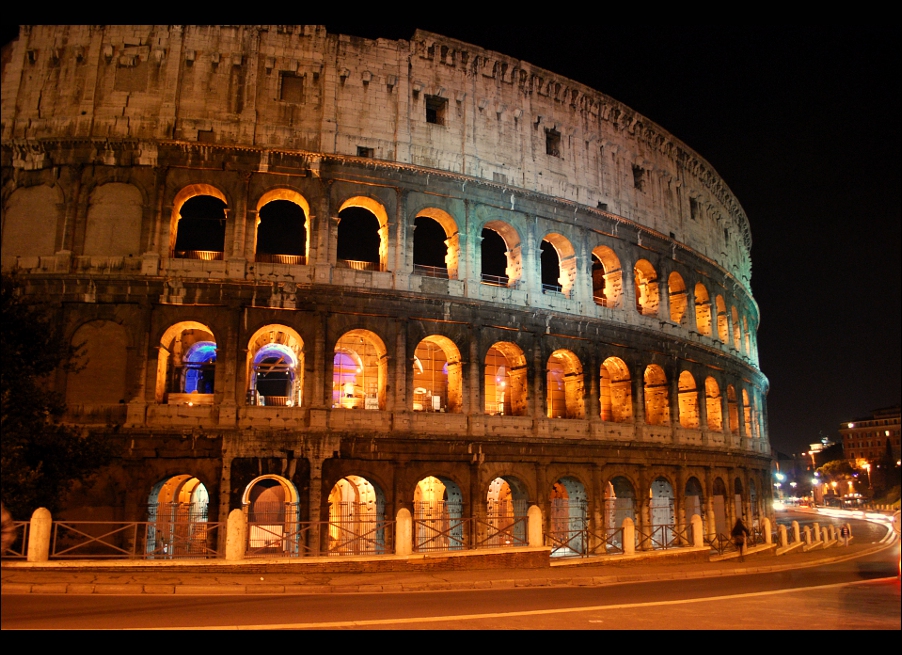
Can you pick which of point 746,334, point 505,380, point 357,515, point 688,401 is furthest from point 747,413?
point 357,515

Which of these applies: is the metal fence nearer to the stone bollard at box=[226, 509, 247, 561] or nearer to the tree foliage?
the tree foliage

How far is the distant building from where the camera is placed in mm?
107875

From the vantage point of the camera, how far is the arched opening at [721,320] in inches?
1333

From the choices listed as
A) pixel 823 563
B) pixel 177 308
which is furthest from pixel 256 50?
pixel 823 563

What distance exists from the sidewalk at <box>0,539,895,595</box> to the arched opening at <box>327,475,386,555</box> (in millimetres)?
4258

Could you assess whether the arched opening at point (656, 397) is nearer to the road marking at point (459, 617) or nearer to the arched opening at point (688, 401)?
the arched opening at point (688, 401)

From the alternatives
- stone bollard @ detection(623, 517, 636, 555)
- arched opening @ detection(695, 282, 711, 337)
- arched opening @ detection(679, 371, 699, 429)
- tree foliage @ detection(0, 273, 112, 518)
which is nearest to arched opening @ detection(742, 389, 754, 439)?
arched opening @ detection(695, 282, 711, 337)

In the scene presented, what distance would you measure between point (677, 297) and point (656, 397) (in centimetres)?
471

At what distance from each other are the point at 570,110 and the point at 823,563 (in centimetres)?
1730

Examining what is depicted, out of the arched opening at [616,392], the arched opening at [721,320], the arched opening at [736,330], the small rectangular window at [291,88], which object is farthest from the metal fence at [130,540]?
the arched opening at [736,330]

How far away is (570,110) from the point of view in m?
27.3

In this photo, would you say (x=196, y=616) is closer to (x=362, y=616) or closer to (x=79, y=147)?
(x=362, y=616)

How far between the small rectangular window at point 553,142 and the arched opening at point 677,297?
7879 mm

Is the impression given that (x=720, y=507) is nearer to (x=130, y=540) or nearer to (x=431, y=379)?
(x=431, y=379)
